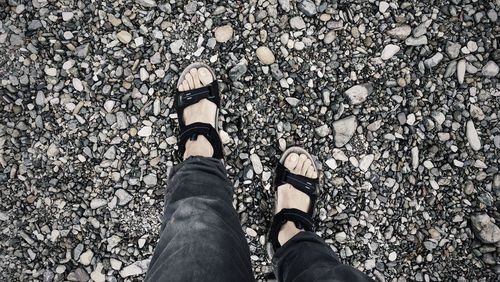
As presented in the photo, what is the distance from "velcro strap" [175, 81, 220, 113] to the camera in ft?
8.07

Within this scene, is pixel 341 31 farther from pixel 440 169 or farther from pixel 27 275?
pixel 27 275

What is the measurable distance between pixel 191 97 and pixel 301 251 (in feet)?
3.60

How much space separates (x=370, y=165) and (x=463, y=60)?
2.86 feet

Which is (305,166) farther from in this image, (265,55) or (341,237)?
(265,55)

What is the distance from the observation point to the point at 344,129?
251 cm

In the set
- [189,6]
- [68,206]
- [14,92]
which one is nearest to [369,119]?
[189,6]

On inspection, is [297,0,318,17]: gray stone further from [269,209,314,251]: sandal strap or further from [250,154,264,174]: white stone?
[269,209,314,251]: sandal strap

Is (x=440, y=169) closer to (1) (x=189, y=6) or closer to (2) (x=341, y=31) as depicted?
(2) (x=341, y=31)

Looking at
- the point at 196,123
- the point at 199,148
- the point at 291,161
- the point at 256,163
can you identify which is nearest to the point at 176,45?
the point at 196,123

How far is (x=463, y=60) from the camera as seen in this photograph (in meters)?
2.52

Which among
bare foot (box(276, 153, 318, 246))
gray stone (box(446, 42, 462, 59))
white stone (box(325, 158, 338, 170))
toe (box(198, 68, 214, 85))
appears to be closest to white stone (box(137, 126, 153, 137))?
toe (box(198, 68, 214, 85))

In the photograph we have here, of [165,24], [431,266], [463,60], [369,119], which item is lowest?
[431,266]

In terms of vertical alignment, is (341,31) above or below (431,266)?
above

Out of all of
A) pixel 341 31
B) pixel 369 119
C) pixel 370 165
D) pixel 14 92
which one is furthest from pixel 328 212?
pixel 14 92
